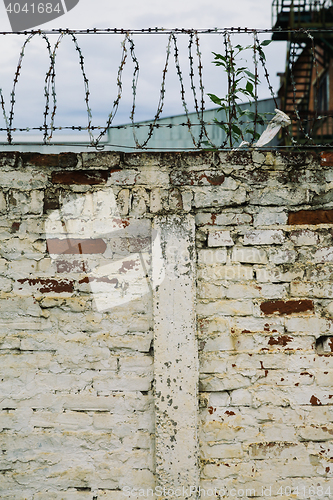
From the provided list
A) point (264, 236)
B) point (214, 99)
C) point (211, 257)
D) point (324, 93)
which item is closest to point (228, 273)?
point (211, 257)

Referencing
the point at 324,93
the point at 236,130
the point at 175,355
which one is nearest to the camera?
the point at 175,355

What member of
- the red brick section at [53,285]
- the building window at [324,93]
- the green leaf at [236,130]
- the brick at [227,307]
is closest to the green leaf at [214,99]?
the green leaf at [236,130]

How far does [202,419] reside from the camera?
2.24m

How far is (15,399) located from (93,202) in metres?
1.19

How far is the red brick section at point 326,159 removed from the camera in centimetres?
229

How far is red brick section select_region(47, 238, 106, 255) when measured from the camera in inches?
89.3

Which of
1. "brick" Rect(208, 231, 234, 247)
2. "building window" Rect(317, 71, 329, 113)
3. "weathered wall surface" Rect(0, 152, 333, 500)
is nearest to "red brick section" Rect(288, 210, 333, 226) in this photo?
"weathered wall surface" Rect(0, 152, 333, 500)

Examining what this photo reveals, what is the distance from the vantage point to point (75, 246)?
2270 mm

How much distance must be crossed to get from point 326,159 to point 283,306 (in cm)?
87

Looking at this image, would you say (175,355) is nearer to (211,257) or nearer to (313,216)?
(211,257)

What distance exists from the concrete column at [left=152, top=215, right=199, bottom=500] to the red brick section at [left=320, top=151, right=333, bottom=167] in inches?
32.7

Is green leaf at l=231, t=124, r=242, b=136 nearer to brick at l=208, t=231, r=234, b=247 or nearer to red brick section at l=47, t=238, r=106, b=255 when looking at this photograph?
brick at l=208, t=231, r=234, b=247

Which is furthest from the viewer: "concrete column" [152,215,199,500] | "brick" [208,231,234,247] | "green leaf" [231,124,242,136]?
"green leaf" [231,124,242,136]

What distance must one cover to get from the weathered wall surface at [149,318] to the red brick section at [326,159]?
0.14 feet
